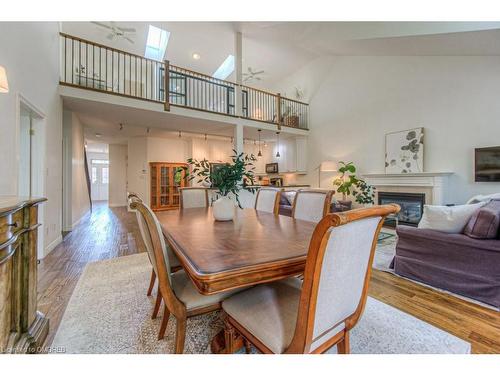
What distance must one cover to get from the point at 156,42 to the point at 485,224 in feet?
27.1

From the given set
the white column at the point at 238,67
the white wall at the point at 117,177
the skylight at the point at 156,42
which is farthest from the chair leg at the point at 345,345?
the white wall at the point at 117,177

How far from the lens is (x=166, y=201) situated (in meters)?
7.66

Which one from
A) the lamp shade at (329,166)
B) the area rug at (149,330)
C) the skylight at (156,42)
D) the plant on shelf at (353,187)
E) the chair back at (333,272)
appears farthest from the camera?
the skylight at (156,42)

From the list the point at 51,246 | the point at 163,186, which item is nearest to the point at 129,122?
the point at 163,186

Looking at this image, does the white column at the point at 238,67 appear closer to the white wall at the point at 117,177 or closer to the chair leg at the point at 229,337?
the chair leg at the point at 229,337

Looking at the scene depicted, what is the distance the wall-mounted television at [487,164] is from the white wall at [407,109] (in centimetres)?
12

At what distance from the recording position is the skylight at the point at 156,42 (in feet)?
20.0

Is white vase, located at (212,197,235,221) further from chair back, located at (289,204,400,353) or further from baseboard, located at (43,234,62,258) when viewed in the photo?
baseboard, located at (43,234,62,258)

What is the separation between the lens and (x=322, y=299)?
830 mm

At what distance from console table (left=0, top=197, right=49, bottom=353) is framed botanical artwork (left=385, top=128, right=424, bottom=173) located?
564 centimetres
